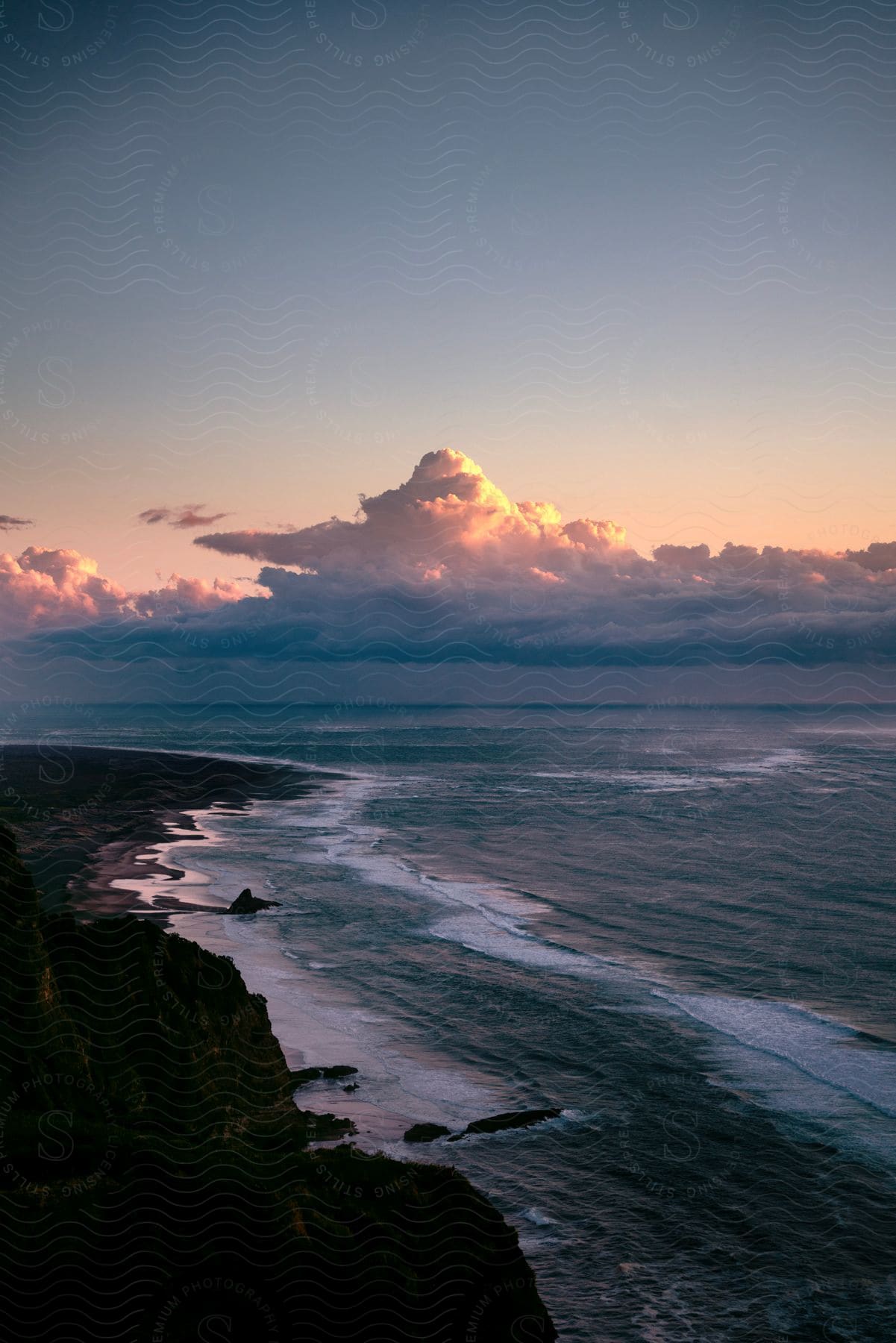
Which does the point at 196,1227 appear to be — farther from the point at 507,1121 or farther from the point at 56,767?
the point at 56,767

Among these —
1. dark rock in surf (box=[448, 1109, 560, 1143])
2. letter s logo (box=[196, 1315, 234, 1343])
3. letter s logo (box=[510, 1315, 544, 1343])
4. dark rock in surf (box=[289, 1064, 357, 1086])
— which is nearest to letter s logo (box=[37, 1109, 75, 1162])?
letter s logo (box=[196, 1315, 234, 1343])

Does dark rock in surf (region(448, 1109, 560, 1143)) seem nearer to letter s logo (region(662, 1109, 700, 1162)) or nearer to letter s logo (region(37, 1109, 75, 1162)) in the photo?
letter s logo (region(662, 1109, 700, 1162))

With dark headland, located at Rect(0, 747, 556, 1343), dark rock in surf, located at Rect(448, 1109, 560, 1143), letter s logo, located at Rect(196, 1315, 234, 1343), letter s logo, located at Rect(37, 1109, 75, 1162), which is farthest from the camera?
dark rock in surf, located at Rect(448, 1109, 560, 1143)

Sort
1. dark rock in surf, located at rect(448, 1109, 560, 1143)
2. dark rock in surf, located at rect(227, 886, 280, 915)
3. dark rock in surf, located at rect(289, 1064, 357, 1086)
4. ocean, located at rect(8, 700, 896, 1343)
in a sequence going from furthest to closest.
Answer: dark rock in surf, located at rect(227, 886, 280, 915) → dark rock in surf, located at rect(289, 1064, 357, 1086) → dark rock in surf, located at rect(448, 1109, 560, 1143) → ocean, located at rect(8, 700, 896, 1343)

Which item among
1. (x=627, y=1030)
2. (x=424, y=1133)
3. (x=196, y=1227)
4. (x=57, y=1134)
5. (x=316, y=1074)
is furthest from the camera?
(x=627, y=1030)

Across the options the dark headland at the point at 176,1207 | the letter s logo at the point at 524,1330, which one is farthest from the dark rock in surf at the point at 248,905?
the letter s logo at the point at 524,1330

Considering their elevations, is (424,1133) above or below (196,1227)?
below

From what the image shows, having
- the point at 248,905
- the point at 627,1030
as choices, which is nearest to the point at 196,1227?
the point at 627,1030
